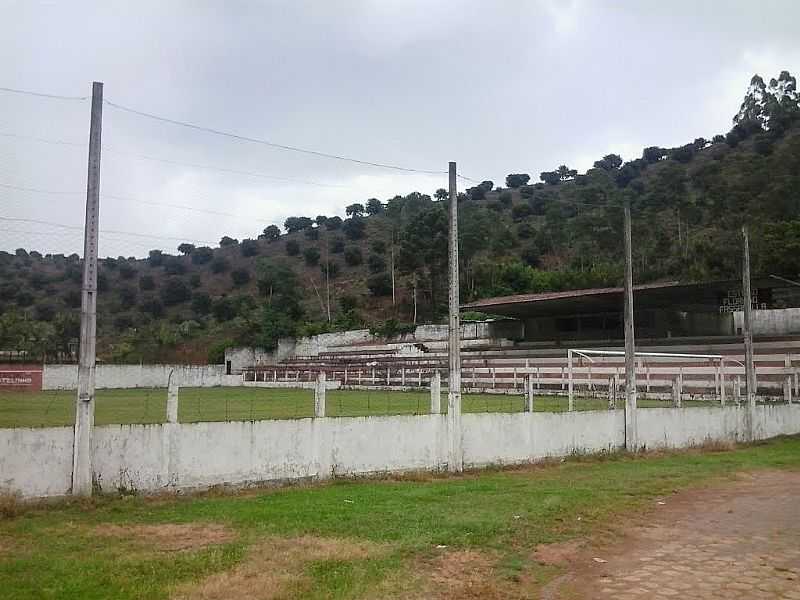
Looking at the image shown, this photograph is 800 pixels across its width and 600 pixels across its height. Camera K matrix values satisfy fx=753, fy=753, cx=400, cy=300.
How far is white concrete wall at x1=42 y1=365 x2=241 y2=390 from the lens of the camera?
1497 centimetres

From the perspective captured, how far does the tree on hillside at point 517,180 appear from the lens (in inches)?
5326

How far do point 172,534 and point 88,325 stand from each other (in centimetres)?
305

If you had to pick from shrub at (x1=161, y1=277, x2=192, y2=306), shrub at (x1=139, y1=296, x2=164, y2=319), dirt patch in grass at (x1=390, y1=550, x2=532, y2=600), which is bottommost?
dirt patch in grass at (x1=390, y1=550, x2=532, y2=600)

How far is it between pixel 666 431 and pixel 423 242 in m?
49.7

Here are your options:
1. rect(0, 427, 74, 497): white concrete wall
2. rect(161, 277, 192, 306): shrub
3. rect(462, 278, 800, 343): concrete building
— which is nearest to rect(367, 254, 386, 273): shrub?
rect(161, 277, 192, 306): shrub

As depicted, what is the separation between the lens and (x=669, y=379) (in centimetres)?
2702

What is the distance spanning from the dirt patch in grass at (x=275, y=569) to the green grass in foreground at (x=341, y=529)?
4 centimetres

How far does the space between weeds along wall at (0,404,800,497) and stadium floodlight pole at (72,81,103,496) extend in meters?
0.14

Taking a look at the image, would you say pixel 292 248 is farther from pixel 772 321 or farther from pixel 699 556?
pixel 699 556

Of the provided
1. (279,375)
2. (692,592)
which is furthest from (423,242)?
(692,592)

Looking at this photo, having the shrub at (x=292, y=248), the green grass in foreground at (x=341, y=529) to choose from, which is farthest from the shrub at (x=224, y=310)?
the green grass in foreground at (x=341, y=529)

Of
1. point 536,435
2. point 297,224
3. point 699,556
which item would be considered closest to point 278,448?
point 536,435

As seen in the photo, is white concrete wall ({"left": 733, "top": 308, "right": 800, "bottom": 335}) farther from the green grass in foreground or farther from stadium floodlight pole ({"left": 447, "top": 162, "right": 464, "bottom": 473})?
stadium floodlight pole ({"left": 447, "top": 162, "right": 464, "bottom": 473})

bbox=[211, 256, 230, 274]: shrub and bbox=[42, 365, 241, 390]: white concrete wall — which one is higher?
bbox=[211, 256, 230, 274]: shrub
